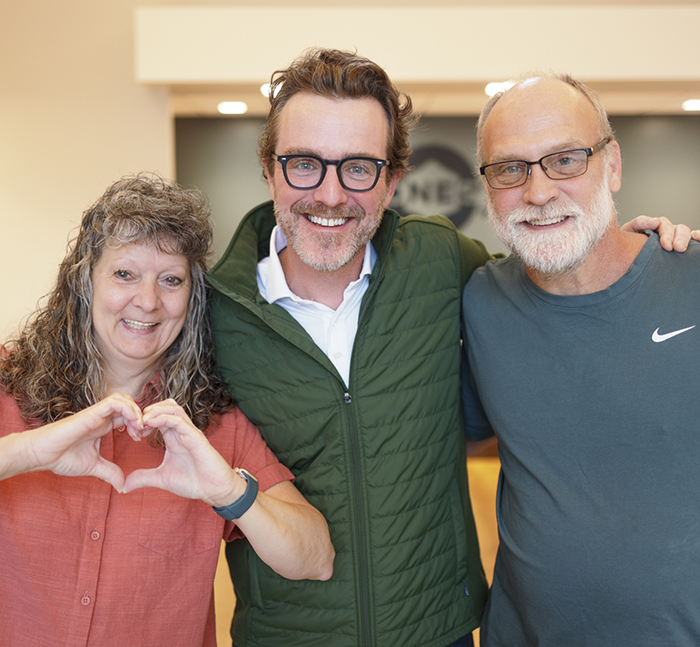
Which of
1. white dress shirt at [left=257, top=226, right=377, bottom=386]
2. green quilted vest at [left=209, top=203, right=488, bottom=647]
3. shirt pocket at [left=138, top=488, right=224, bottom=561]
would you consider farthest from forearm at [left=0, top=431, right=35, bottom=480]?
white dress shirt at [left=257, top=226, right=377, bottom=386]

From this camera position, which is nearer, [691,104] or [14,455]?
[14,455]

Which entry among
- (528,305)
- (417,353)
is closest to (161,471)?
(417,353)

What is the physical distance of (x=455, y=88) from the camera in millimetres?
4418

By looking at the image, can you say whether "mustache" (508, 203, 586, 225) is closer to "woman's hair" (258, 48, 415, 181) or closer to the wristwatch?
"woman's hair" (258, 48, 415, 181)

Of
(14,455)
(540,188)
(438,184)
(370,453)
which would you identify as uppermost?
(438,184)

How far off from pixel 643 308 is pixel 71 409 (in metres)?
1.37

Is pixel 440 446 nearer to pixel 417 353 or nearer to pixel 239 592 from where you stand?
pixel 417 353

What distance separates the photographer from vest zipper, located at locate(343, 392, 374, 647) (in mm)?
1569

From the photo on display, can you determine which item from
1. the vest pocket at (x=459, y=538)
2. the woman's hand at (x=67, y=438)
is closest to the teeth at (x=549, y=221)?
the vest pocket at (x=459, y=538)

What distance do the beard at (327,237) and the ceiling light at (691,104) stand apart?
4585 millimetres

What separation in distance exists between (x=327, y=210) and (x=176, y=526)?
881mm

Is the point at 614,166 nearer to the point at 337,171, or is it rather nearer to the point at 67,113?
the point at 337,171

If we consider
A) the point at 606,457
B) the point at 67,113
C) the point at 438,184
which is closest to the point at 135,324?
the point at 606,457

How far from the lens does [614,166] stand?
1.66 meters
